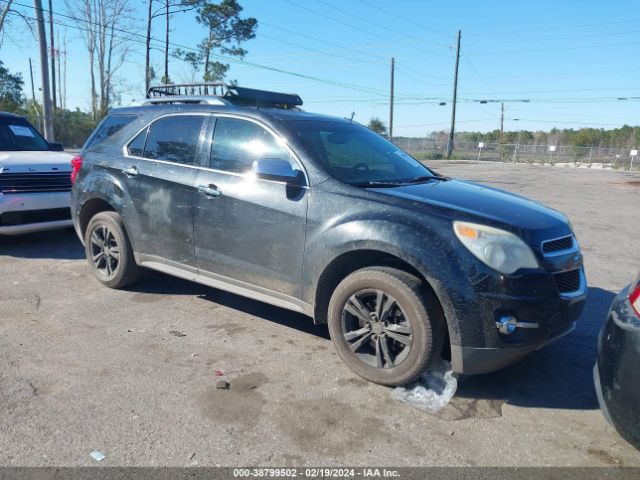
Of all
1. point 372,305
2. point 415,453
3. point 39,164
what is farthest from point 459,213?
point 39,164

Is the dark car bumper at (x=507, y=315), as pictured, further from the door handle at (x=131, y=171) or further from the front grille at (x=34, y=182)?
the front grille at (x=34, y=182)

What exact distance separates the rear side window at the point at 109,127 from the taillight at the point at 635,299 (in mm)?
4612

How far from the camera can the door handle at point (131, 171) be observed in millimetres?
5035

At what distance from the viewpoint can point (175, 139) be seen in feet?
16.1

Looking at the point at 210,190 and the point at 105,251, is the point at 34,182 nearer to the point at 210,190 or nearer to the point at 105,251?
the point at 105,251

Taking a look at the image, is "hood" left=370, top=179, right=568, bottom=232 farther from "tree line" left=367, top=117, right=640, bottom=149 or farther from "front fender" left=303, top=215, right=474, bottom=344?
"tree line" left=367, top=117, right=640, bottom=149

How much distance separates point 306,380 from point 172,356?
107cm

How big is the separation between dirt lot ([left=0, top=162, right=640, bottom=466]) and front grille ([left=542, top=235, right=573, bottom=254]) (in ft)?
3.17

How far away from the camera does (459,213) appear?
134 inches

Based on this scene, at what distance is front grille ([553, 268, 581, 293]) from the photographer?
11.0ft

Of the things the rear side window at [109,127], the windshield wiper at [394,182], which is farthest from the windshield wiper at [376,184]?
the rear side window at [109,127]

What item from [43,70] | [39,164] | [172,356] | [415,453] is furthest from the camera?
[43,70]

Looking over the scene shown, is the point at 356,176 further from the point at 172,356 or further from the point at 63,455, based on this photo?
the point at 63,455

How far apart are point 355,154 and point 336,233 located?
104 cm
